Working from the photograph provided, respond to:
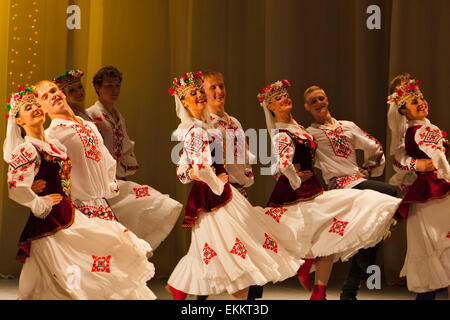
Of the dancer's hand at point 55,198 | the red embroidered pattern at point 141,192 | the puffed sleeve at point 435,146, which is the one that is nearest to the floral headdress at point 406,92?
the puffed sleeve at point 435,146

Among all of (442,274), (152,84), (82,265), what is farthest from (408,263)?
(152,84)

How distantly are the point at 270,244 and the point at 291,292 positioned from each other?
1214 millimetres

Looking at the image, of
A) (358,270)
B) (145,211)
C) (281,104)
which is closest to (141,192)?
(145,211)

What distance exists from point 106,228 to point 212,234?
74 centimetres

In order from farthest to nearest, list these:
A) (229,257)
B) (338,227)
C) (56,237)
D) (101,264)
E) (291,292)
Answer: (291,292), (338,227), (229,257), (101,264), (56,237)

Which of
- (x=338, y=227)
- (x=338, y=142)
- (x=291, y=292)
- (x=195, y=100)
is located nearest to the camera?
(x=195, y=100)

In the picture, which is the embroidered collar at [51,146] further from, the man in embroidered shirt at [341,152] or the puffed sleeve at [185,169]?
the man in embroidered shirt at [341,152]

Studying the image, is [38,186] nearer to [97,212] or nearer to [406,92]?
[97,212]

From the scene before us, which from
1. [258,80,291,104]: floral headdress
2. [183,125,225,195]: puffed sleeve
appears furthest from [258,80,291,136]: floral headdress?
[183,125,225,195]: puffed sleeve

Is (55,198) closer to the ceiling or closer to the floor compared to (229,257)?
closer to the ceiling

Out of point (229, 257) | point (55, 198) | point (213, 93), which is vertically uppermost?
point (213, 93)

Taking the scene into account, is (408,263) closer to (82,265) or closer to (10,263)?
(82,265)

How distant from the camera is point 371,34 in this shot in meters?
6.48

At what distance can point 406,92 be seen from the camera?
4.97m
